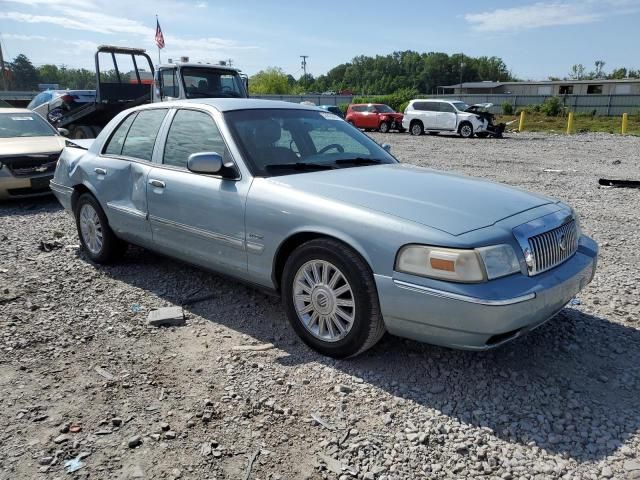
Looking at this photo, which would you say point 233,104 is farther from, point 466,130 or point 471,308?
point 466,130

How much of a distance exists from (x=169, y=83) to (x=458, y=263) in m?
11.6

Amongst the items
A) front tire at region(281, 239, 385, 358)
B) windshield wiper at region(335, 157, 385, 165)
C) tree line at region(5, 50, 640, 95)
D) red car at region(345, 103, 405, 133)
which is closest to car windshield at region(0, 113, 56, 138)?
windshield wiper at region(335, 157, 385, 165)

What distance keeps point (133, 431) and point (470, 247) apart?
1.99 m

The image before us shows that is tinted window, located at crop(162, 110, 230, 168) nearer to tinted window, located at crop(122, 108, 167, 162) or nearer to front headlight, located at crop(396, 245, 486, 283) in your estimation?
tinted window, located at crop(122, 108, 167, 162)

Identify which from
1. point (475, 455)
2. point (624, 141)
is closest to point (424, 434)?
point (475, 455)

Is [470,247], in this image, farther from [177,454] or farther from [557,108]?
[557,108]

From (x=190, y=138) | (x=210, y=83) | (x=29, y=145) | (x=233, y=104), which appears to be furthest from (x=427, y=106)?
(x=190, y=138)

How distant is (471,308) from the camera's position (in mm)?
A: 2736

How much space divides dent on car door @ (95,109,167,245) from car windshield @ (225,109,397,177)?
0.96 m

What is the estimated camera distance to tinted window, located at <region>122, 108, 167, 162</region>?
455 cm

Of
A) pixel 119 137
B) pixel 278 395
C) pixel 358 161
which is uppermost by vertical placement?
pixel 119 137

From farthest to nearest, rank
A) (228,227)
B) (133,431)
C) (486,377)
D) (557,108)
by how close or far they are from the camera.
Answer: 1. (557,108)
2. (228,227)
3. (486,377)
4. (133,431)

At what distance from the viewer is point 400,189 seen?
3.42 m

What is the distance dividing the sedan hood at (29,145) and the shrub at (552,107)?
34282 millimetres
